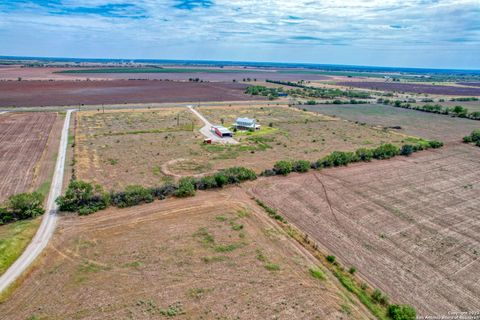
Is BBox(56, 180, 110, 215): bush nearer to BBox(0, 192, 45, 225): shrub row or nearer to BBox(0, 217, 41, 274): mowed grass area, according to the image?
BBox(0, 192, 45, 225): shrub row

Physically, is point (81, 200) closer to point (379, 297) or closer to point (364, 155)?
point (379, 297)

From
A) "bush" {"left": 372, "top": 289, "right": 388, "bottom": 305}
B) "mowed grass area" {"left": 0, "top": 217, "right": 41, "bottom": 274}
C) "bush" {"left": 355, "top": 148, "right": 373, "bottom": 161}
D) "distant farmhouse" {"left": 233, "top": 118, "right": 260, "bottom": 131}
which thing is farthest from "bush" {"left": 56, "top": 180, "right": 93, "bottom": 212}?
"distant farmhouse" {"left": 233, "top": 118, "right": 260, "bottom": 131}

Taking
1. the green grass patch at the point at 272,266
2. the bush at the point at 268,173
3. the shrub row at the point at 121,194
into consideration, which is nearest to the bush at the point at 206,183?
the shrub row at the point at 121,194

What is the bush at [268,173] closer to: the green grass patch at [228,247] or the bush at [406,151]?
the green grass patch at [228,247]

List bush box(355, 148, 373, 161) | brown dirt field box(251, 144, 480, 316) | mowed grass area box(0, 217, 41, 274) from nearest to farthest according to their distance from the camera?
brown dirt field box(251, 144, 480, 316)
mowed grass area box(0, 217, 41, 274)
bush box(355, 148, 373, 161)

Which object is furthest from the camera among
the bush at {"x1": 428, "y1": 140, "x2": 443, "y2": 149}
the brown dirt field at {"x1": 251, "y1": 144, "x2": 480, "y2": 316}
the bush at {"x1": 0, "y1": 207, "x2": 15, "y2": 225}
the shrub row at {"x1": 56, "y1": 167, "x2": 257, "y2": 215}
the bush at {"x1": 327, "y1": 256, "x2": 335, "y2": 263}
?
the bush at {"x1": 428, "y1": 140, "x2": 443, "y2": 149}
